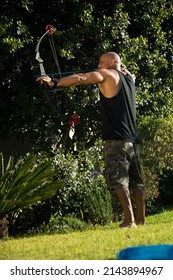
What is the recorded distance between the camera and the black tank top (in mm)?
5914

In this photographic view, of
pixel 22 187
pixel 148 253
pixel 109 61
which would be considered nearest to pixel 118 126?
pixel 109 61

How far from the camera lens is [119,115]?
5910 mm

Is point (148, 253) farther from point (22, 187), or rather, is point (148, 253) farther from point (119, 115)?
point (22, 187)

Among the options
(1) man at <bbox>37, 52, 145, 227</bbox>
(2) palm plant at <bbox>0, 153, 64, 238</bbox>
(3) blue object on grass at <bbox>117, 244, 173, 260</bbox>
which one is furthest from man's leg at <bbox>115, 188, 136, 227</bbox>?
(3) blue object on grass at <bbox>117, 244, 173, 260</bbox>

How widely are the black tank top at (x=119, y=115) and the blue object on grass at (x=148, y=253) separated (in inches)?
95.0

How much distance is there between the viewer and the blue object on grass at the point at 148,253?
3.51 metres

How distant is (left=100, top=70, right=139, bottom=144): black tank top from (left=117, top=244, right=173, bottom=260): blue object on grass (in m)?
2.41

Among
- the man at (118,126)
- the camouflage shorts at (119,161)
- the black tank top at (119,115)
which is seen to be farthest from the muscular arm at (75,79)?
the camouflage shorts at (119,161)

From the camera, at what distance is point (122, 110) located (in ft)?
19.5

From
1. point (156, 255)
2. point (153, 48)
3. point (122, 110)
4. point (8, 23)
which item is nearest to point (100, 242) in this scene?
point (156, 255)

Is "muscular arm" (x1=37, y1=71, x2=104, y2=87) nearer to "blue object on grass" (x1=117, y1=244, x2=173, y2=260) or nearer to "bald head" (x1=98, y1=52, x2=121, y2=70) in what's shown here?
"bald head" (x1=98, y1=52, x2=121, y2=70)

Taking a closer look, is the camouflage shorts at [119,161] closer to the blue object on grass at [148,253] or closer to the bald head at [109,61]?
the bald head at [109,61]
